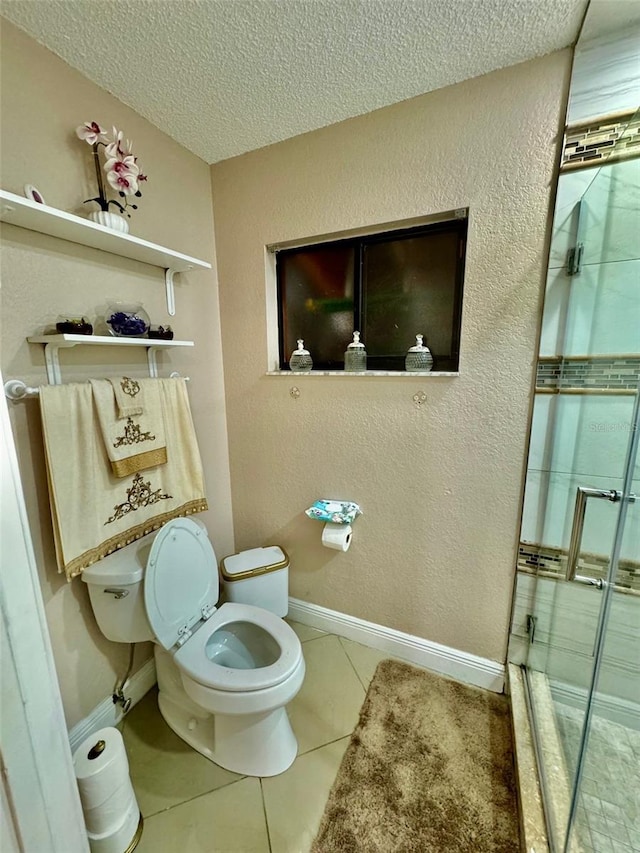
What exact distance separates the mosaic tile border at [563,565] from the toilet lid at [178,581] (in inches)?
50.1

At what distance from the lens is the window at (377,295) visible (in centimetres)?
139

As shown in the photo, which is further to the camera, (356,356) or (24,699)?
(356,356)

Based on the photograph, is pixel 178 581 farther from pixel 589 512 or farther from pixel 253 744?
pixel 589 512

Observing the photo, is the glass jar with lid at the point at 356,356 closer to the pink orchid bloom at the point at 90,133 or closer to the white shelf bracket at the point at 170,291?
the white shelf bracket at the point at 170,291

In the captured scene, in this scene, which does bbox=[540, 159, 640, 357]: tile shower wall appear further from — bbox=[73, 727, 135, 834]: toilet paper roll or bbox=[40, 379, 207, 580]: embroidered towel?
bbox=[73, 727, 135, 834]: toilet paper roll

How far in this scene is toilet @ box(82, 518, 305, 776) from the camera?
1092mm

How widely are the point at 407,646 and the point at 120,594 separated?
1.27 meters

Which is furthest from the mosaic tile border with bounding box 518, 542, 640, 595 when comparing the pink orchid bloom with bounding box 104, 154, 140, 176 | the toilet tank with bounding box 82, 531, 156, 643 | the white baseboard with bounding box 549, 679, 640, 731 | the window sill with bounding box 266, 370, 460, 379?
the pink orchid bloom with bounding box 104, 154, 140, 176

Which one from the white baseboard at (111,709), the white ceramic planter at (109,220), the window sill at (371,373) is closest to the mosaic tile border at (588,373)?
the window sill at (371,373)

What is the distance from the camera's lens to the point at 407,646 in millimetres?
1585

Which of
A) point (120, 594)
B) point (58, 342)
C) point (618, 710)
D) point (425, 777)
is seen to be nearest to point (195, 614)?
point (120, 594)

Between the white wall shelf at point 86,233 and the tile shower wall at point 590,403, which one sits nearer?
the white wall shelf at point 86,233

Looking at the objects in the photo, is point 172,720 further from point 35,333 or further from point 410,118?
point 410,118

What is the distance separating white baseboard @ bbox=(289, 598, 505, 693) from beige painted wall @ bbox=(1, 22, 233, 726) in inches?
31.5
